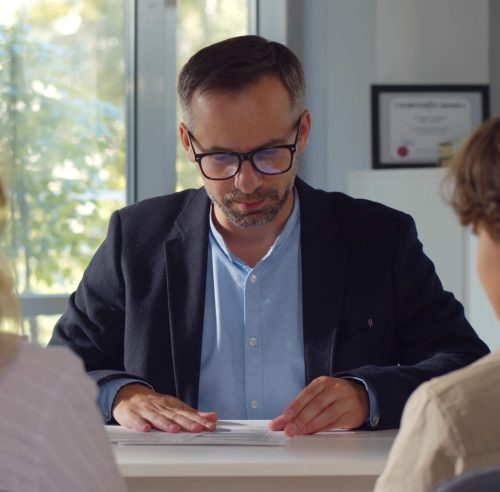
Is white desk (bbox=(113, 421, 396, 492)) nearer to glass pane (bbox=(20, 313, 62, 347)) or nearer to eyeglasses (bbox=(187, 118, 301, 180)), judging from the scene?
eyeglasses (bbox=(187, 118, 301, 180))

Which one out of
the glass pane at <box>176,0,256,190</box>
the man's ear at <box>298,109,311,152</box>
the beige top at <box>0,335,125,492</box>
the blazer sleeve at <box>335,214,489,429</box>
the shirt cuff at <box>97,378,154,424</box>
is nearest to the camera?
the beige top at <box>0,335,125,492</box>

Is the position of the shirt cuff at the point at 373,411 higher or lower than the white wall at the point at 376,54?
lower

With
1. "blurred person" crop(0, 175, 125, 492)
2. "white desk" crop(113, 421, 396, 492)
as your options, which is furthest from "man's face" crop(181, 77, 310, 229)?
"blurred person" crop(0, 175, 125, 492)

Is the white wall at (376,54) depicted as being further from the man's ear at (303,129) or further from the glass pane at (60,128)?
the man's ear at (303,129)

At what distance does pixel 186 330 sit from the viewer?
249cm

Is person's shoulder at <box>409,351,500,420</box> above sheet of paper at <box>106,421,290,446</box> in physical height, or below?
above

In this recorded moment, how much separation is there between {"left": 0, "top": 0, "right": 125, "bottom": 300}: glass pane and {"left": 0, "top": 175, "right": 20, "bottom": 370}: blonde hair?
331 centimetres

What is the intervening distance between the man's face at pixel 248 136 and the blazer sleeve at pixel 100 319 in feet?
1.01

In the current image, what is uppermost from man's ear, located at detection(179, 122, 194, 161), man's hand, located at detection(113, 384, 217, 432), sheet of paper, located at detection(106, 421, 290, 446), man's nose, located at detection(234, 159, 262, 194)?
man's ear, located at detection(179, 122, 194, 161)

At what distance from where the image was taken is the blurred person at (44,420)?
43.1 inches

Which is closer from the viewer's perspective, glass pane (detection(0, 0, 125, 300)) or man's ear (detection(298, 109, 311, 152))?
man's ear (detection(298, 109, 311, 152))

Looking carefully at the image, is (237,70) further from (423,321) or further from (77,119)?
(77,119)

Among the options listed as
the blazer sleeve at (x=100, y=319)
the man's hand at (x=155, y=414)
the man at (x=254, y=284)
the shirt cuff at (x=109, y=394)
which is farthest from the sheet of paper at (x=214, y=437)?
the blazer sleeve at (x=100, y=319)

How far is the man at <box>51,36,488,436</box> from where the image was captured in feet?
8.04
